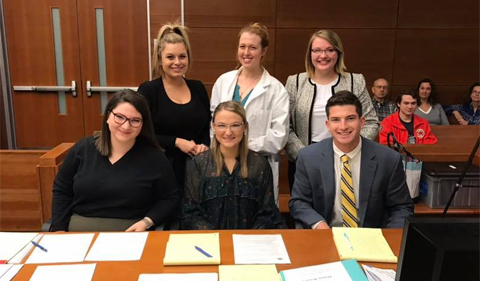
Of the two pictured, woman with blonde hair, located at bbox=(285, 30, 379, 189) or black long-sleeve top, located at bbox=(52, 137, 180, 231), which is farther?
woman with blonde hair, located at bbox=(285, 30, 379, 189)

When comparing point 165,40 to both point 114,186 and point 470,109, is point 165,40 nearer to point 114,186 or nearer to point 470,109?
point 114,186

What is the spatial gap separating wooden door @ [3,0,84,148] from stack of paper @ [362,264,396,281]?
407 cm

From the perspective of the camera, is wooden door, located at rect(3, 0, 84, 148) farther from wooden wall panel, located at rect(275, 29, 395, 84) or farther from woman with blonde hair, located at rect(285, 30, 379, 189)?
woman with blonde hair, located at rect(285, 30, 379, 189)

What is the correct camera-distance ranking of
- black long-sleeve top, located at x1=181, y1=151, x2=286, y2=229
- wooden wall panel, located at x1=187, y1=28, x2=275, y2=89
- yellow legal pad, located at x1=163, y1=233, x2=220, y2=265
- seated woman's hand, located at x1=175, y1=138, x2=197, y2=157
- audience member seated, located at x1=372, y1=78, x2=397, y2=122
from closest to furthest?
yellow legal pad, located at x1=163, y1=233, x2=220, y2=265
black long-sleeve top, located at x1=181, y1=151, x2=286, y2=229
seated woman's hand, located at x1=175, y1=138, x2=197, y2=157
audience member seated, located at x1=372, y1=78, x2=397, y2=122
wooden wall panel, located at x1=187, y1=28, x2=275, y2=89

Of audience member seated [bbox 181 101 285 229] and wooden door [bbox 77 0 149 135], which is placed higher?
wooden door [bbox 77 0 149 135]

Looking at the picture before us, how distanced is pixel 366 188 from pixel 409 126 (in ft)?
6.25

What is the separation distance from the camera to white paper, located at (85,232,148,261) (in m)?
1.46

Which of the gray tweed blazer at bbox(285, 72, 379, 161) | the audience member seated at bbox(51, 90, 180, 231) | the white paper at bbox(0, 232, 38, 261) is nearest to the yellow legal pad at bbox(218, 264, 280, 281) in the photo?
the audience member seated at bbox(51, 90, 180, 231)

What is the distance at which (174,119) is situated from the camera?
92.4 inches

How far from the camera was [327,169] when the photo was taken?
6.47 ft

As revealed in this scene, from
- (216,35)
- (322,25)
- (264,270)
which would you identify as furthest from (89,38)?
(264,270)

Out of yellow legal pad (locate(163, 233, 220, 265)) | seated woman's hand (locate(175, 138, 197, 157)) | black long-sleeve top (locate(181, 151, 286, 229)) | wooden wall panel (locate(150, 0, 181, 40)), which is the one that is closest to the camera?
yellow legal pad (locate(163, 233, 220, 265))

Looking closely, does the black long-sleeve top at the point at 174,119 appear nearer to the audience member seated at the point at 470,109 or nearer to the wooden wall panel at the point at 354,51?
the wooden wall panel at the point at 354,51

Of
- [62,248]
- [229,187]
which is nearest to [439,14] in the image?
[229,187]
